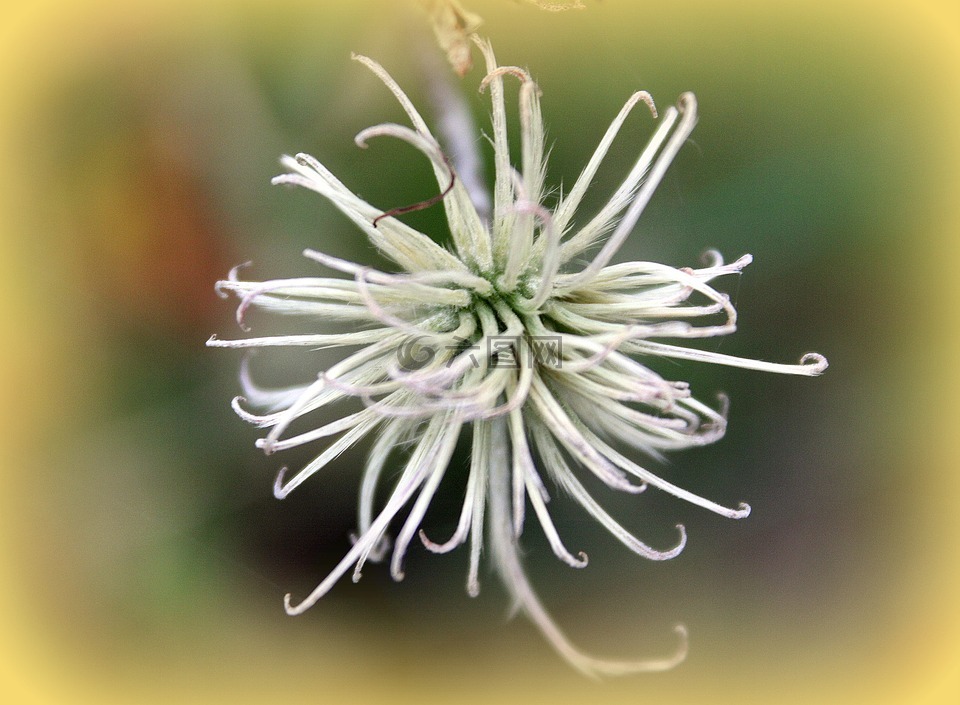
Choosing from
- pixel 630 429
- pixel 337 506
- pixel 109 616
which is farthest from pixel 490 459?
pixel 109 616

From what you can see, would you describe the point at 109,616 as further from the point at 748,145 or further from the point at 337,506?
the point at 748,145

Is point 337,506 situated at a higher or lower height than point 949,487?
lower

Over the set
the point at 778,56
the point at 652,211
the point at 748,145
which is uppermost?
the point at 778,56

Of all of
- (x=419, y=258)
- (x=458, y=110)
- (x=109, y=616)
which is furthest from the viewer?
(x=109, y=616)

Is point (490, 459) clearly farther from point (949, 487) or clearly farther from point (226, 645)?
point (949, 487)

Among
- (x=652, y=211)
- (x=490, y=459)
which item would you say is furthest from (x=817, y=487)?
(x=490, y=459)

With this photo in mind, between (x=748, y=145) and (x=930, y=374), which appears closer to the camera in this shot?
(x=748, y=145)

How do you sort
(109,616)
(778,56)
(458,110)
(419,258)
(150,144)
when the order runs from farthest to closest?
(109,616) → (778,56) → (150,144) → (458,110) → (419,258)

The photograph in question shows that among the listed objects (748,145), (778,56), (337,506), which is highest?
(778,56)

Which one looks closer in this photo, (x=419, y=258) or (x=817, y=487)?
(x=419, y=258)
